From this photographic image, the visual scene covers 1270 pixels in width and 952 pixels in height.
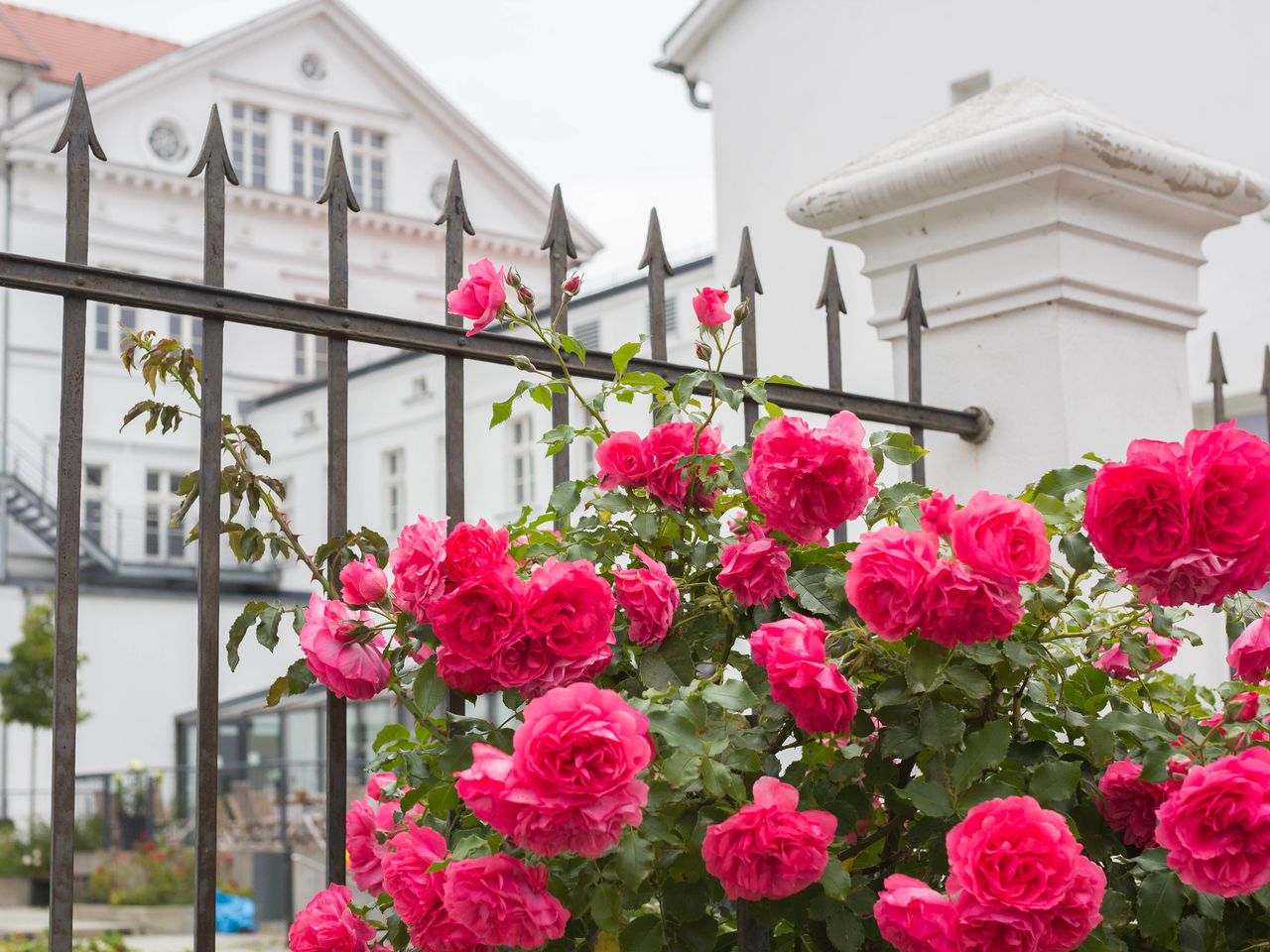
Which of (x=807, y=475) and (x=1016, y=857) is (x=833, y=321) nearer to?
(x=807, y=475)

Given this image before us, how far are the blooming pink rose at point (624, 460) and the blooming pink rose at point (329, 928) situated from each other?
56 centimetres

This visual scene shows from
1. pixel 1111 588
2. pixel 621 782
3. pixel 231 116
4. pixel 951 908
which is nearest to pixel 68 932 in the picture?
pixel 621 782

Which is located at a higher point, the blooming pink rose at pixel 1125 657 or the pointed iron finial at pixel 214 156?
the pointed iron finial at pixel 214 156

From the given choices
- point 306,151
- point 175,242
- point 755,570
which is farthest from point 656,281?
point 306,151

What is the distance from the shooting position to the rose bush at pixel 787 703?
1350 millimetres

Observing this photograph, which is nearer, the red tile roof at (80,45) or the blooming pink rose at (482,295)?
the blooming pink rose at (482,295)

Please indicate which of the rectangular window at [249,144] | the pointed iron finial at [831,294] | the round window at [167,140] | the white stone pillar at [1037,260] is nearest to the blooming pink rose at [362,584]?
the pointed iron finial at [831,294]

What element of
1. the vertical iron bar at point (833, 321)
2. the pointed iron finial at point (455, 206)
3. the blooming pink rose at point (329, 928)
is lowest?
the blooming pink rose at point (329, 928)

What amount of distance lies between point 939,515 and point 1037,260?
1268 mm

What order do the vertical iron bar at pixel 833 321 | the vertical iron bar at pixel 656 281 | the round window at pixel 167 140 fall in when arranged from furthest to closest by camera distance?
A: the round window at pixel 167 140
the vertical iron bar at pixel 833 321
the vertical iron bar at pixel 656 281

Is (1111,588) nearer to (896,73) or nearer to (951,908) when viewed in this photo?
(951,908)

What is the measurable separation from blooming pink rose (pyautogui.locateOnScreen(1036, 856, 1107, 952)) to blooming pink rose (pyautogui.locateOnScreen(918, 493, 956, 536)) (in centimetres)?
33

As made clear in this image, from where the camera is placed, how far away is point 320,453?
74.1 feet

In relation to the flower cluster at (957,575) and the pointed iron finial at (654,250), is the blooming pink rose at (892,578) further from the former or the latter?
the pointed iron finial at (654,250)
